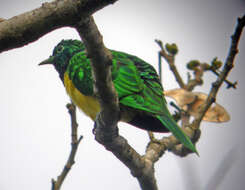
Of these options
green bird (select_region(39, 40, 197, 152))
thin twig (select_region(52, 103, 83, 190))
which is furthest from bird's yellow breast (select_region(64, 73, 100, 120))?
thin twig (select_region(52, 103, 83, 190))

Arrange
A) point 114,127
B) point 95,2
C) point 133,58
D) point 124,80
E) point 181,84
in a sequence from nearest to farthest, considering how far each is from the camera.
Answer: point 95,2 → point 114,127 → point 124,80 → point 133,58 → point 181,84

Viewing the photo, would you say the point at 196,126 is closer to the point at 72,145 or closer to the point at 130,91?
the point at 130,91

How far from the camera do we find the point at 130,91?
3002 mm

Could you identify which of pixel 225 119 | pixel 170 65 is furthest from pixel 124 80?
pixel 225 119

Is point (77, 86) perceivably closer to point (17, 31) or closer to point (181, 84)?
point (181, 84)

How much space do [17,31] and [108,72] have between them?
Result: 1.68ft

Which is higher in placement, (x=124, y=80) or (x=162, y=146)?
(x=124, y=80)

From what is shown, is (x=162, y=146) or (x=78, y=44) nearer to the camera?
(x=162, y=146)

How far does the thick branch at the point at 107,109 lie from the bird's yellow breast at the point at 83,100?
72cm

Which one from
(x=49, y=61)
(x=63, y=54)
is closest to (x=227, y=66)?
(x=63, y=54)

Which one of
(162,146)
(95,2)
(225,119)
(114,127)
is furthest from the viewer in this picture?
(225,119)

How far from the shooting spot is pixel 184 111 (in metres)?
3.89

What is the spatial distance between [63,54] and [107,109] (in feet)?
6.28

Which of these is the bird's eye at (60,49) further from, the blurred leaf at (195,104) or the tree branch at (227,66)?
the tree branch at (227,66)
